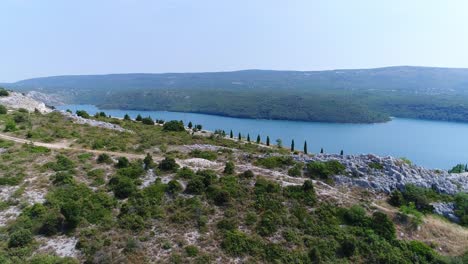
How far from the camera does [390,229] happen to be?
23.6 metres

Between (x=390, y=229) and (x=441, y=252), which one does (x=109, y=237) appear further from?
(x=441, y=252)

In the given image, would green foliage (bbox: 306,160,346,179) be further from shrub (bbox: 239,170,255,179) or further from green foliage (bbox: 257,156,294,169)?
shrub (bbox: 239,170,255,179)

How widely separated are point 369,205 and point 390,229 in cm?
319

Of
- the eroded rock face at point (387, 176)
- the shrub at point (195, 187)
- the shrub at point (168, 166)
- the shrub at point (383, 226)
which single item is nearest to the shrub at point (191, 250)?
the shrub at point (195, 187)

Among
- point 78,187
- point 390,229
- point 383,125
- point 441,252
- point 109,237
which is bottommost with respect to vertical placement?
point 383,125

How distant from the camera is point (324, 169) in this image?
3097 centimetres

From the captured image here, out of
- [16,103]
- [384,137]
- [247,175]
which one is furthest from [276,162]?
[384,137]

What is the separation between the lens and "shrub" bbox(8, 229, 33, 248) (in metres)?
19.0

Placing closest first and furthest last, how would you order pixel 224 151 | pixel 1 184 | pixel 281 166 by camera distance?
pixel 1 184 < pixel 281 166 < pixel 224 151

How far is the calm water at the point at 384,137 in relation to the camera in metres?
112

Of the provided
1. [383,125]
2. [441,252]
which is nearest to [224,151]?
[441,252]

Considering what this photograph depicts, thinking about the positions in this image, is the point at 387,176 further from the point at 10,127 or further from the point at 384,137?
the point at 384,137

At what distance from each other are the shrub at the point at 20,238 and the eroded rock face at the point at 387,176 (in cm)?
2581

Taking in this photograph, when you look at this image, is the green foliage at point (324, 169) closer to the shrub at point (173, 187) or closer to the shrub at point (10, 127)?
the shrub at point (173, 187)
